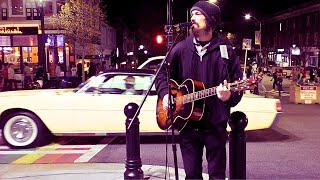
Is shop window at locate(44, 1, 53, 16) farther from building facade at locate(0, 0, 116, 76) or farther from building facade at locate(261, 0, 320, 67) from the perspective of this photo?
building facade at locate(261, 0, 320, 67)

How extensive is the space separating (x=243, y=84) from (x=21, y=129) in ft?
20.1

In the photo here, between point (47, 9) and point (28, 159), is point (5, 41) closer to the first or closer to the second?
point (47, 9)

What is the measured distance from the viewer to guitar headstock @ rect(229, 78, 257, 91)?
10.8ft

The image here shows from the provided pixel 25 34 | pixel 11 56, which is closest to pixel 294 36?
pixel 25 34

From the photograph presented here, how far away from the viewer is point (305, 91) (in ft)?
56.2

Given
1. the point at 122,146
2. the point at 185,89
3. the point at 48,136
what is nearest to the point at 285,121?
the point at 122,146

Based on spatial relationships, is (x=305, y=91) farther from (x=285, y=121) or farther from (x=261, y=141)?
(x=261, y=141)

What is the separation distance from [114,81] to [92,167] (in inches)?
98.2

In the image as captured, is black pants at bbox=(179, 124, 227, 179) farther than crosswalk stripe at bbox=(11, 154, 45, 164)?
No

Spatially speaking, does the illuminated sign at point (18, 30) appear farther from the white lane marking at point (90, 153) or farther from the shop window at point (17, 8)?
the white lane marking at point (90, 153)

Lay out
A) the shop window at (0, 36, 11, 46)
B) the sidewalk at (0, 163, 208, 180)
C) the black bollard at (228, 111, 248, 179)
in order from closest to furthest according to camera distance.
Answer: the black bollard at (228, 111, 248, 179)
the sidewalk at (0, 163, 208, 180)
the shop window at (0, 36, 11, 46)

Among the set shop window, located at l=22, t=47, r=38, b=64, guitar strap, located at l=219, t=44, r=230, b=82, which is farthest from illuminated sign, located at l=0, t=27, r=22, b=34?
guitar strap, located at l=219, t=44, r=230, b=82

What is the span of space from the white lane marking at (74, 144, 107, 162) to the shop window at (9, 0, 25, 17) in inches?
1077

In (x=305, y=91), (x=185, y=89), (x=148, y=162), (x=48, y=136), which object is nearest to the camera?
(x=185, y=89)
